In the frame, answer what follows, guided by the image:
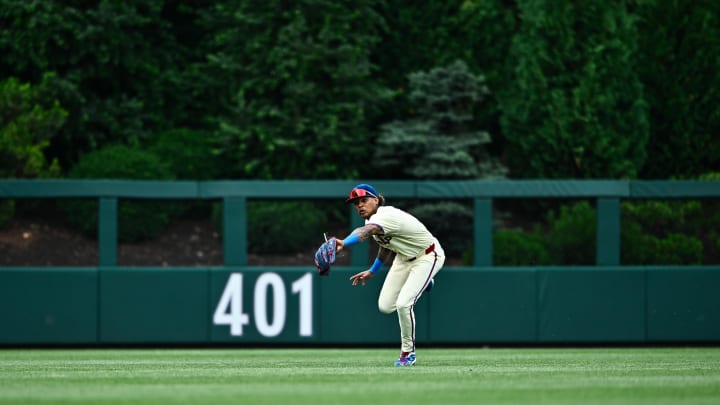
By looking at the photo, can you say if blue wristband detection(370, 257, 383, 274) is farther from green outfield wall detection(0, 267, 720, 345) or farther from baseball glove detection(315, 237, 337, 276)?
green outfield wall detection(0, 267, 720, 345)

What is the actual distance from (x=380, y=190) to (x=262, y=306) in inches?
103

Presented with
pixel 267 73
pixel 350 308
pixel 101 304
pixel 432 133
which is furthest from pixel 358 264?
pixel 267 73

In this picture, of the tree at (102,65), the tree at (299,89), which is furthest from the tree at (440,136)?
the tree at (102,65)

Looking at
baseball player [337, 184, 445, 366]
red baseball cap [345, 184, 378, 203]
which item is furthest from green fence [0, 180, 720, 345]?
red baseball cap [345, 184, 378, 203]

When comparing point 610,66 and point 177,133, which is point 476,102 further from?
point 177,133

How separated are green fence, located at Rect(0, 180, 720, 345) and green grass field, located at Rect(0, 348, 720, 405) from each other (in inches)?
161

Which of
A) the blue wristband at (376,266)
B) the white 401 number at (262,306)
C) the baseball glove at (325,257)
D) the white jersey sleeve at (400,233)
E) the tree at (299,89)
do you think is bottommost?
the white 401 number at (262,306)

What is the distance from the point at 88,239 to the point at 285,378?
8268 millimetres

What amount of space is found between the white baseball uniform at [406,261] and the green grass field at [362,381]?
23.0 inches

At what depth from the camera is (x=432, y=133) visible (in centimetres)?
2111

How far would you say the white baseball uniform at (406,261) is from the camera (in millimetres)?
10234

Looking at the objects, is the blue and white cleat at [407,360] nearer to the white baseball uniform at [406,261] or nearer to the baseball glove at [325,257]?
the white baseball uniform at [406,261]

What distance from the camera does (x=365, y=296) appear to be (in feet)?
54.2

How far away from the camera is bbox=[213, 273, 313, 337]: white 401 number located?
16266 mm
